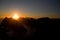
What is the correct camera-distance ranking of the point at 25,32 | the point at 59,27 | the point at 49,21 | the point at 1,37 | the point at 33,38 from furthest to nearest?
the point at 49,21 < the point at 59,27 < the point at 25,32 < the point at 33,38 < the point at 1,37

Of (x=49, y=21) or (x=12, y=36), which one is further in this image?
(x=49, y=21)

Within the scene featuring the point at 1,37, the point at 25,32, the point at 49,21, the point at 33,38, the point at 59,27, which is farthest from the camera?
the point at 49,21

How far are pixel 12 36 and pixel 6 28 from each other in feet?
1.18

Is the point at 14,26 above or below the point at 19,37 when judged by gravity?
above

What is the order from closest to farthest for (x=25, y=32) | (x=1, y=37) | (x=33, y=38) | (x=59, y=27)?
1. (x=1, y=37)
2. (x=33, y=38)
3. (x=25, y=32)
4. (x=59, y=27)

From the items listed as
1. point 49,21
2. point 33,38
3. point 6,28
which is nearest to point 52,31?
point 33,38

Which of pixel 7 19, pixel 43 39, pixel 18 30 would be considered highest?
pixel 7 19

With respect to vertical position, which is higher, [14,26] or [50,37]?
[14,26]

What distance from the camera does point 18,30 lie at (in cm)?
351

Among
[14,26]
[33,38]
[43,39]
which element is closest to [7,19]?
[14,26]

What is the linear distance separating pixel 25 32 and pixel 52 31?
0.81 meters

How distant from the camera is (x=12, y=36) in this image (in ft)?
10.6

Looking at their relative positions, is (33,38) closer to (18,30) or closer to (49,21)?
(18,30)

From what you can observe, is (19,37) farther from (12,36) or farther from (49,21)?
(49,21)
